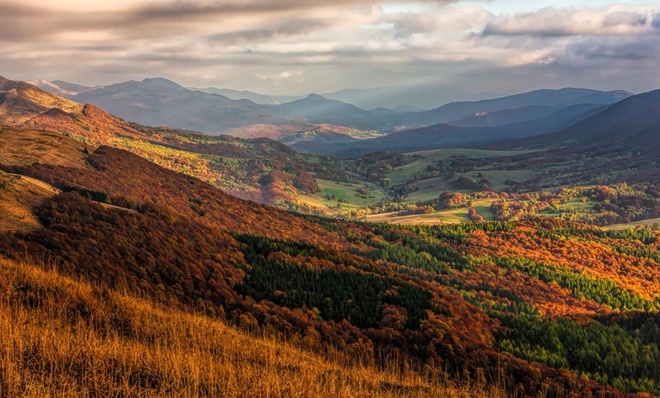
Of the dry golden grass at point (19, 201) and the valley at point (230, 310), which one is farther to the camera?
the dry golden grass at point (19, 201)

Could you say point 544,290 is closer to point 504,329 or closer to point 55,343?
point 504,329

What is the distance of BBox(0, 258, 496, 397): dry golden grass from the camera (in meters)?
13.3

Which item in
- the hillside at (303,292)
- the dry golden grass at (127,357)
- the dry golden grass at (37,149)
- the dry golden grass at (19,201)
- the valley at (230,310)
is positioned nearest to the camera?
the dry golden grass at (127,357)

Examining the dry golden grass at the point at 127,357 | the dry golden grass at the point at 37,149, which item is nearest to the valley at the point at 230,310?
the dry golden grass at the point at 127,357

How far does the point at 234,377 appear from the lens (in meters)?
14.7

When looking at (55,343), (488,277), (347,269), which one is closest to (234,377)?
(55,343)

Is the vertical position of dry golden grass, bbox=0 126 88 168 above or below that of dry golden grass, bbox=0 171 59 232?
above

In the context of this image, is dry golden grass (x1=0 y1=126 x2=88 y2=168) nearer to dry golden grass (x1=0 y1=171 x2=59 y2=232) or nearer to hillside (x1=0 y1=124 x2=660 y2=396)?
hillside (x1=0 y1=124 x2=660 y2=396)

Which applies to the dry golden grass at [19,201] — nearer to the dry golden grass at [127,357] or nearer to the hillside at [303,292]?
the hillside at [303,292]

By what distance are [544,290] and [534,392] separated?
3272 inches

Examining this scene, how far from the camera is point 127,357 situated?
1480 centimetres

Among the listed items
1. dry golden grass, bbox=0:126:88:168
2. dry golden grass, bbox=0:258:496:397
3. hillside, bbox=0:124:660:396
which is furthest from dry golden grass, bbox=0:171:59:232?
dry golden grass, bbox=0:126:88:168

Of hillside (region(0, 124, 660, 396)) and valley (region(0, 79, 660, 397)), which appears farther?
hillside (region(0, 124, 660, 396))

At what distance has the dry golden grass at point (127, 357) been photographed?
43.6ft
